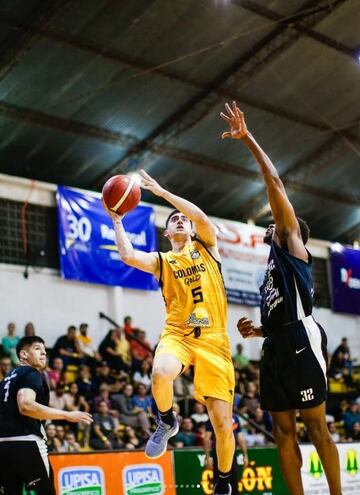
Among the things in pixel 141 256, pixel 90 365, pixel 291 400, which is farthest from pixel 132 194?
pixel 90 365

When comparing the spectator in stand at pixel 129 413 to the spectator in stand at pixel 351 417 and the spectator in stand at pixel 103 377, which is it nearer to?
the spectator in stand at pixel 103 377

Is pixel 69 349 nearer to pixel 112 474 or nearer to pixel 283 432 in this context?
pixel 112 474

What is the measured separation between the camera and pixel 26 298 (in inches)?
Result: 687

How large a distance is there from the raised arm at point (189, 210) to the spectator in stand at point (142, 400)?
28.6ft

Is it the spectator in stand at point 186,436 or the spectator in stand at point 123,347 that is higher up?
the spectator in stand at point 123,347

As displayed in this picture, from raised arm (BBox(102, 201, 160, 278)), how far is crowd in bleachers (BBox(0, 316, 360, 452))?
635 centimetres

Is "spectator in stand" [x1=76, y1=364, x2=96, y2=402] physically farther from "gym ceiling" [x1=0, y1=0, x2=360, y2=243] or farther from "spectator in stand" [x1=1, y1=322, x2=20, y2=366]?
"gym ceiling" [x1=0, y1=0, x2=360, y2=243]

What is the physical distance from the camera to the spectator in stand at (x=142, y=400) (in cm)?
1539

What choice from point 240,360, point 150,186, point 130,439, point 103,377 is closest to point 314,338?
point 150,186

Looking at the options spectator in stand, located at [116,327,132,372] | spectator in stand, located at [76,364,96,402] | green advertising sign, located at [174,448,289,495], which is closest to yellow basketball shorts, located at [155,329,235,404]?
green advertising sign, located at [174,448,289,495]

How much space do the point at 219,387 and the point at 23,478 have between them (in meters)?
1.86

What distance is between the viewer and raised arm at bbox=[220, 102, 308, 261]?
5.77 m

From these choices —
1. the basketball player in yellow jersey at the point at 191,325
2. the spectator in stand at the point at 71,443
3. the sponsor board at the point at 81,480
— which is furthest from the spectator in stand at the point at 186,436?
the basketball player in yellow jersey at the point at 191,325

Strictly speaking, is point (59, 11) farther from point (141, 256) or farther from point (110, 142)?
point (141, 256)
